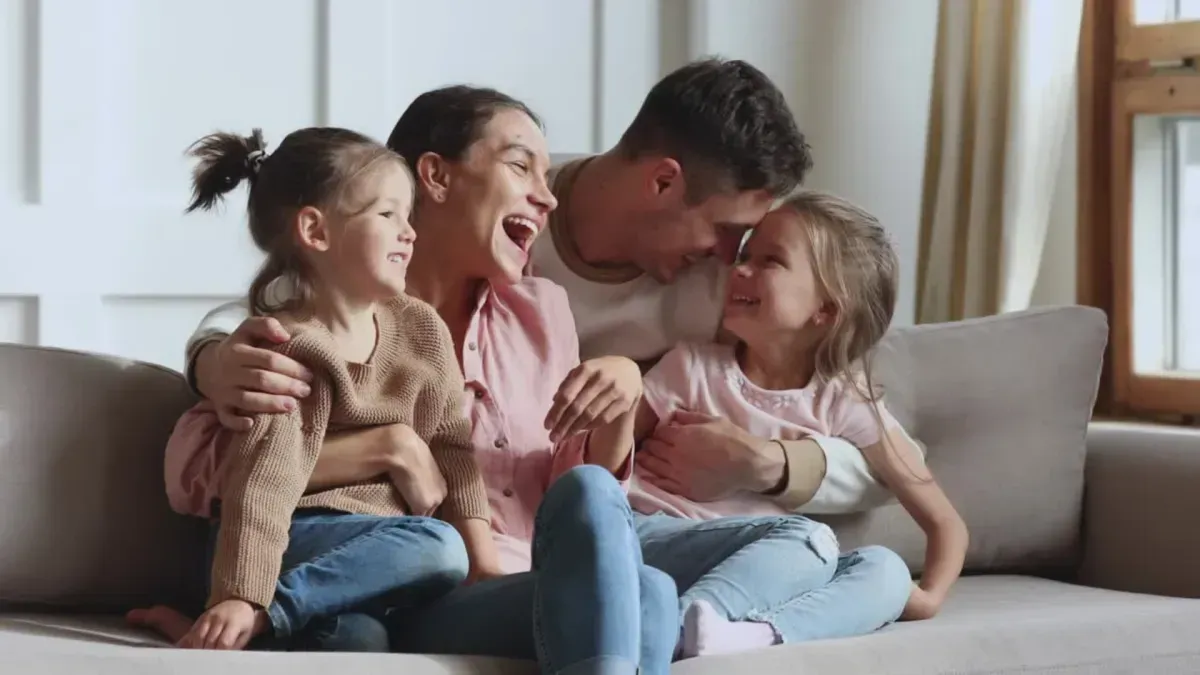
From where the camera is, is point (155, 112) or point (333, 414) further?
point (155, 112)

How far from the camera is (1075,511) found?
85.4 inches

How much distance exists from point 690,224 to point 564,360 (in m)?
0.28

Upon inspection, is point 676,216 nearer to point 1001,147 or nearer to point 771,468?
point 771,468

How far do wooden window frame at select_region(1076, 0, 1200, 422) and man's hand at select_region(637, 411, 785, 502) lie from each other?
1189 mm

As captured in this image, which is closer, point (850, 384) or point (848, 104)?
point (850, 384)

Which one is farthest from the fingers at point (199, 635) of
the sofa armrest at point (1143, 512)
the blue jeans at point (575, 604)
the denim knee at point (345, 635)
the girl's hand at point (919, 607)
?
the sofa armrest at point (1143, 512)

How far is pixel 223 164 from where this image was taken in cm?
171

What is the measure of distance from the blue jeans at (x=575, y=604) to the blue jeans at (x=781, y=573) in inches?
5.8

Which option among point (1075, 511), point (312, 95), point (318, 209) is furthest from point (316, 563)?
point (312, 95)

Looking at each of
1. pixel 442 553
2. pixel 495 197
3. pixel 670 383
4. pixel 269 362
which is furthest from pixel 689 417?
pixel 269 362

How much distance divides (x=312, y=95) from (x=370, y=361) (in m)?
1.28

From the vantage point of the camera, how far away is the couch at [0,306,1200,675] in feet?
4.95

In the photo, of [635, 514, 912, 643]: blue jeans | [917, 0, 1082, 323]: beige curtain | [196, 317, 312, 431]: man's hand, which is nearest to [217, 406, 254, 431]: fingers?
[196, 317, 312, 431]: man's hand

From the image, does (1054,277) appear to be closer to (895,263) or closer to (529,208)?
(895,263)
